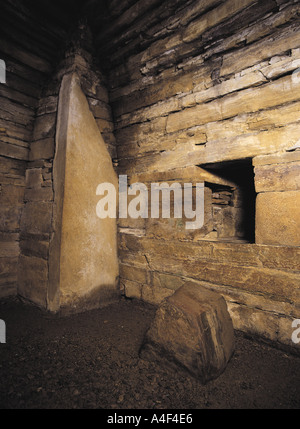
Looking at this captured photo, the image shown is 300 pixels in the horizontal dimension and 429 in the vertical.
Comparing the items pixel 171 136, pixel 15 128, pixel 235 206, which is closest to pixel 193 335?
pixel 235 206

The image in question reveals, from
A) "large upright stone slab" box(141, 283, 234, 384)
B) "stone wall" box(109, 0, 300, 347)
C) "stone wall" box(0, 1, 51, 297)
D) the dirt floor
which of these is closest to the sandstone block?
"stone wall" box(109, 0, 300, 347)

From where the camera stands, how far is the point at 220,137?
261 centimetres

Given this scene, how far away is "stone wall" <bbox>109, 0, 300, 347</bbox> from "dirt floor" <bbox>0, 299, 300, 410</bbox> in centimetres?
43

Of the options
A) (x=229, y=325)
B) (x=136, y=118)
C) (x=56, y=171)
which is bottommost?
(x=229, y=325)

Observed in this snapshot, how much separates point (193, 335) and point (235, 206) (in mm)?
2127

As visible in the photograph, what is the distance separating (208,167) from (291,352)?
2083 mm

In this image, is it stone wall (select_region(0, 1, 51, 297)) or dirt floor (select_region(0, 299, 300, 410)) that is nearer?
dirt floor (select_region(0, 299, 300, 410))

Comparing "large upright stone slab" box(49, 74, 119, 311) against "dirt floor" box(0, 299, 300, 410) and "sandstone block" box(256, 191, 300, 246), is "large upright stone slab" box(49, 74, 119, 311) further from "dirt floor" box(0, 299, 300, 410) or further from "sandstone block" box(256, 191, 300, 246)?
"sandstone block" box(256, 191, 300, 246)

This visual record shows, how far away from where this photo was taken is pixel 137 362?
2.14 metres

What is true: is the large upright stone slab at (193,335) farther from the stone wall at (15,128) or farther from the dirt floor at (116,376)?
the stone wall at (15,128)

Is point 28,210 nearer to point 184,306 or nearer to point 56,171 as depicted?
point 56,171

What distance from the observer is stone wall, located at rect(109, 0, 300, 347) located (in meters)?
2.21

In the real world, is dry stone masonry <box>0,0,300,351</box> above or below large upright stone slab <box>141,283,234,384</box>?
above
